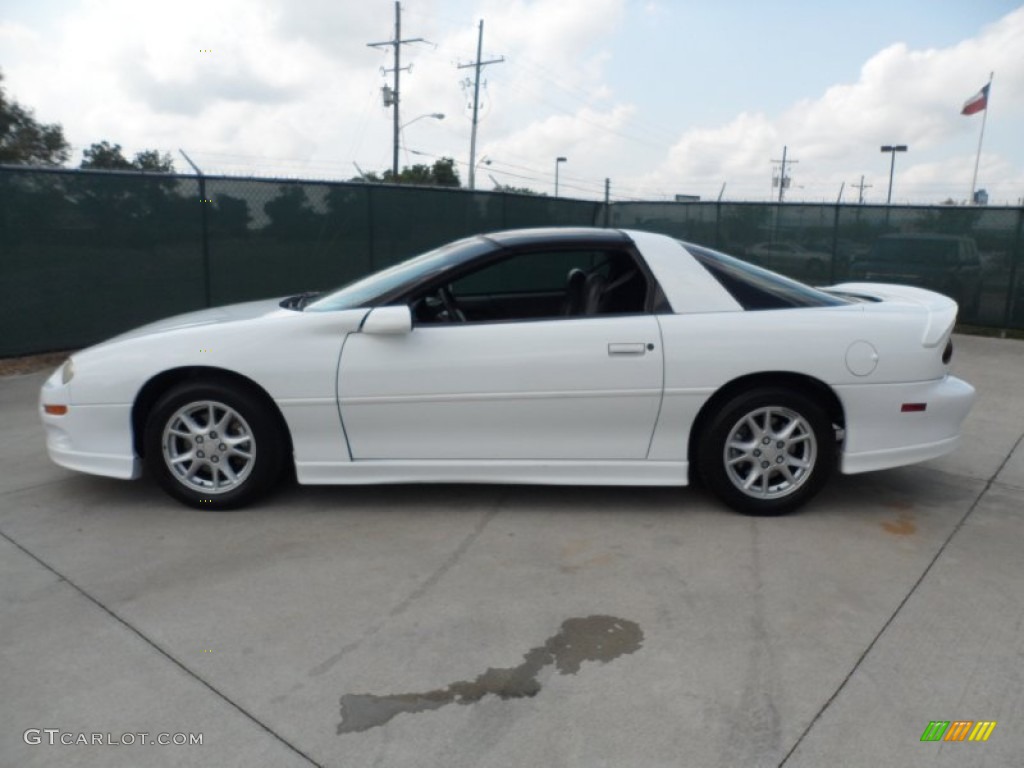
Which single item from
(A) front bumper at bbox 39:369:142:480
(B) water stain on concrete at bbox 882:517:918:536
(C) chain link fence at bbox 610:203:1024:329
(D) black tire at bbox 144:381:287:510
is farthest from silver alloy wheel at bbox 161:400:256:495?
(C) chain link fence at bbox 610:203:1024:329

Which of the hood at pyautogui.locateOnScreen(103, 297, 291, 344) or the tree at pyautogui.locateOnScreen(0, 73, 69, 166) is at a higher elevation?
the tree at pyautogui.locateOnScreen(0, 73, 69, 166)

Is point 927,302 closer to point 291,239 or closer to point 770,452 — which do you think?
point 770,452

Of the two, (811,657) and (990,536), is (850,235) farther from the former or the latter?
(811,657)

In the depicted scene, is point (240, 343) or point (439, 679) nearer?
point (439, 679)

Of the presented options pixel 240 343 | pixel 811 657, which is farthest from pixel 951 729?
pixel 240 343

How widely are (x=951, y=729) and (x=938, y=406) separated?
2.04 metres

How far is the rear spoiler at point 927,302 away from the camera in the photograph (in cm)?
403

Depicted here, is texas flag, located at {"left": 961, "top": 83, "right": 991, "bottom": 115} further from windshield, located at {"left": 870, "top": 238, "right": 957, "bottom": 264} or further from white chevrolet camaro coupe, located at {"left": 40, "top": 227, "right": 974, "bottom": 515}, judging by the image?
white chevrolet camaro coupe, located at {"left": 40, "top": 227, "right": 974, "bottom": 515}

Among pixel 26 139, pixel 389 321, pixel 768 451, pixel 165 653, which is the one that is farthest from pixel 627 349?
pixel 26 139

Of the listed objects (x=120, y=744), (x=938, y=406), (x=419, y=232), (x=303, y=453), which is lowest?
(x=120, y=744)

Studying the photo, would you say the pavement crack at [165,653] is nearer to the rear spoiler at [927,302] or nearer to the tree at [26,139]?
the rear spoiler at [927,302]

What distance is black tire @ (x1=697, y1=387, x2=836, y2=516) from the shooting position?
3986mm

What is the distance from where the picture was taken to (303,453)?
13.3ft

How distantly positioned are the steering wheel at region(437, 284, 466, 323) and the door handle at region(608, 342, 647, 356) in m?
0.86
